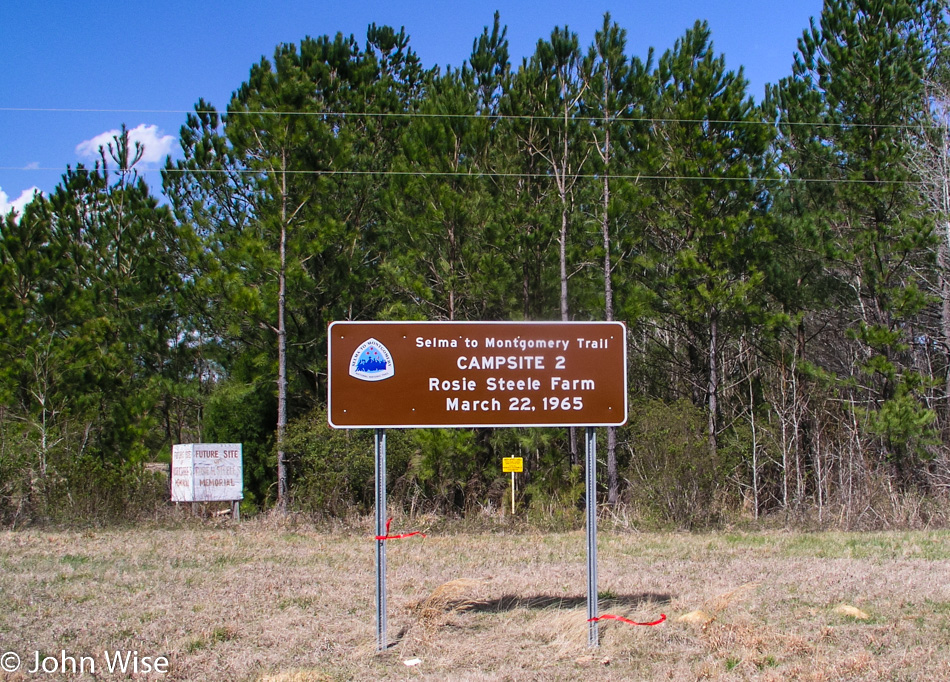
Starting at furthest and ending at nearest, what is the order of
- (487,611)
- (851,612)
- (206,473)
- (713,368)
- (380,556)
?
(713,368) → (206,473) → (487,611) → (851,612) → (380,556)

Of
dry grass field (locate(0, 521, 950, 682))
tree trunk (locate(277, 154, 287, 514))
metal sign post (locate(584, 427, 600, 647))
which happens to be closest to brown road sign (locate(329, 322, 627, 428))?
metal sign post (locate(584, 427, 600, 647))

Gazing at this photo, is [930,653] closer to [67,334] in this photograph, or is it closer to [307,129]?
[307,129]

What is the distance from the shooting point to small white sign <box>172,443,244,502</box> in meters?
16.5

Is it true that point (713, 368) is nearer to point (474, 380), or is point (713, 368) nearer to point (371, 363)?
point (474, 380)

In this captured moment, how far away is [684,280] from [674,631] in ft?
45.7

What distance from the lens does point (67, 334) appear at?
910 inches

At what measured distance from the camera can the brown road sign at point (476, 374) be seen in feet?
22.5

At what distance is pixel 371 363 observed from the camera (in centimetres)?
689

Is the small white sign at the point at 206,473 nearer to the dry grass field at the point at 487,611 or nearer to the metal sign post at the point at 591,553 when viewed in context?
the dry grass field at the point at 487,611

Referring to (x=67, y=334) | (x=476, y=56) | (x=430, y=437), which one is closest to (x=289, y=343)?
(x=430, y=437)

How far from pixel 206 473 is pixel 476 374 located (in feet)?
36.2

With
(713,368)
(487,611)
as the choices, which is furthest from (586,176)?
(487,611)

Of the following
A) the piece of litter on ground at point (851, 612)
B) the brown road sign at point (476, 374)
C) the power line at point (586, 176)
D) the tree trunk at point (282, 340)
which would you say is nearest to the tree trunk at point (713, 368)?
the power line at point (586, 176)

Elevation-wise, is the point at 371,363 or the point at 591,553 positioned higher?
the point at 371,363
